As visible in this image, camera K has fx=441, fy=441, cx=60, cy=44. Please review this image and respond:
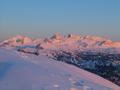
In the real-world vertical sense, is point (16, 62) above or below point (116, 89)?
above

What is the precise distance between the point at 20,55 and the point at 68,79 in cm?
131

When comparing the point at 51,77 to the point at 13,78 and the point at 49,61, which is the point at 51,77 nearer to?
the point at 13,78

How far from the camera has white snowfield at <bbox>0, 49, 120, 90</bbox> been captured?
589 centimetres

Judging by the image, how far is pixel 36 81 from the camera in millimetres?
6004

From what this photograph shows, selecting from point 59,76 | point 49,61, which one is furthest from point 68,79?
point 49,61

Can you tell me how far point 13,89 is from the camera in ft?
19.0

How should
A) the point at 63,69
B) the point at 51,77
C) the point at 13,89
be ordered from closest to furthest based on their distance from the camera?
1. the point at 13,89
2. the point at 51,77
3. the point at 63,69

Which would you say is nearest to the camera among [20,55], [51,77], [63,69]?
[51,77]

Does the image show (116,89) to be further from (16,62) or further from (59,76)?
(16,62)

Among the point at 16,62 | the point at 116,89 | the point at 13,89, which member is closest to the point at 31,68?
the point at 16,62

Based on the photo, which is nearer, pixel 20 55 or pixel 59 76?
pixel 59 76

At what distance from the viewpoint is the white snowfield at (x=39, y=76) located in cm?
589

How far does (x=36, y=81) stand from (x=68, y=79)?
0.53 metres

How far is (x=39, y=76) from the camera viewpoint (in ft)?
20.4
